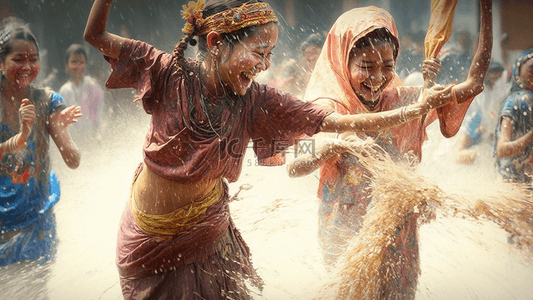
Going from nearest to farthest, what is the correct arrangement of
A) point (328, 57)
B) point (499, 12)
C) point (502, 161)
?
point (328, 57) → point (502, 161) → point (499, 12)

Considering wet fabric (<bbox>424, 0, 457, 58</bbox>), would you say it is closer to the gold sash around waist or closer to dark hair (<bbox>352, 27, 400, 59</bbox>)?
dark hair (<bbox>352, 27, 400, 59</bbox>)

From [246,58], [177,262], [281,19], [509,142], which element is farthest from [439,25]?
[281,19]

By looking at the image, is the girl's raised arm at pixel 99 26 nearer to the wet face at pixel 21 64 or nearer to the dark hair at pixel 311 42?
the wet face at pixel 21 64

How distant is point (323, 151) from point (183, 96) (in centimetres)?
83

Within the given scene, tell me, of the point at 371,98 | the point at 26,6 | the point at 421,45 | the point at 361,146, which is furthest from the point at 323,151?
the point at 26,6

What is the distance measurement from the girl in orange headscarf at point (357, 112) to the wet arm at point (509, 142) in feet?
4.63

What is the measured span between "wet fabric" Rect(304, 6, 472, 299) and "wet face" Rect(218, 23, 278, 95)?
69 centimetres

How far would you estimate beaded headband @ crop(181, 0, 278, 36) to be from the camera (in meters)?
2.19

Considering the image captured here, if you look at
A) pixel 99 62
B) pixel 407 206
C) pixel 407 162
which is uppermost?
pixel 99 62

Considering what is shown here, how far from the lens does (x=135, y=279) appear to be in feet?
7.82

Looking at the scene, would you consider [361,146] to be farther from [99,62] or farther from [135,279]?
[99,62]

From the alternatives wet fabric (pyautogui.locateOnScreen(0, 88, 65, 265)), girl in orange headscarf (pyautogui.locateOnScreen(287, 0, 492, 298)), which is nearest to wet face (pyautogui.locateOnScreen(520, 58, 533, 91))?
girl in orange headscarf (pyautogui.locateOnScreen(287, 0, 492, 298))

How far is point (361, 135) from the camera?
289 centimetres

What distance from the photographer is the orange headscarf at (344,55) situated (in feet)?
9.23
